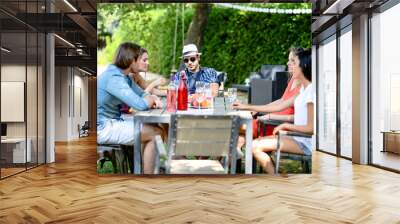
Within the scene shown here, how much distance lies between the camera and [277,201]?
4.75 m

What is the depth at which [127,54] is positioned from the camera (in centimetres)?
579

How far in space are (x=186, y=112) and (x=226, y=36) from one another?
1.21 metres

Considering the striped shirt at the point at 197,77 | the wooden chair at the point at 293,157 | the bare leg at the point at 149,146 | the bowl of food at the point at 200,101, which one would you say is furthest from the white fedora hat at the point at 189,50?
the wooden chair at the point at 293,157

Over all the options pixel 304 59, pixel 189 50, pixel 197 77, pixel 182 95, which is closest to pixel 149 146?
pixel 182 95

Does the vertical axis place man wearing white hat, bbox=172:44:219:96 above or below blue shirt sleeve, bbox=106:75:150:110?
above

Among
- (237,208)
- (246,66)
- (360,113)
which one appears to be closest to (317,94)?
(360,113)

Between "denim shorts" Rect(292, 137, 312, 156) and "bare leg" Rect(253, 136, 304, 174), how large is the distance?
0.05 m

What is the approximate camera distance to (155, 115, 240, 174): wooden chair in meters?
5.38

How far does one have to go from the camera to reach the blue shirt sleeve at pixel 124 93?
5.61 meters

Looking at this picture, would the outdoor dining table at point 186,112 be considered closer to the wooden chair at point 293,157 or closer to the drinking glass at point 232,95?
the drinking glass at point 232,95

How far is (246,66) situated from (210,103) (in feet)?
2.38

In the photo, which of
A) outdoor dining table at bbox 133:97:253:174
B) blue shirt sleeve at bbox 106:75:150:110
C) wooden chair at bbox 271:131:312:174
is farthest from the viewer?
wooden chair at bbox 271:131:312:174

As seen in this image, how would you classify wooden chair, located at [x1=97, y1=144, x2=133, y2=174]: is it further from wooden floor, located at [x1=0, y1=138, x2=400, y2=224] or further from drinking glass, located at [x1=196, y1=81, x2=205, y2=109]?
drinking glass, located at [x1=196, y1=81, x2=205, y2=109]

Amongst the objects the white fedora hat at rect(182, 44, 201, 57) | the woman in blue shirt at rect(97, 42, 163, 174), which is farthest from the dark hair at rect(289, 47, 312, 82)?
the woman in blue shirt at rect(97, 42, 163, 174)
